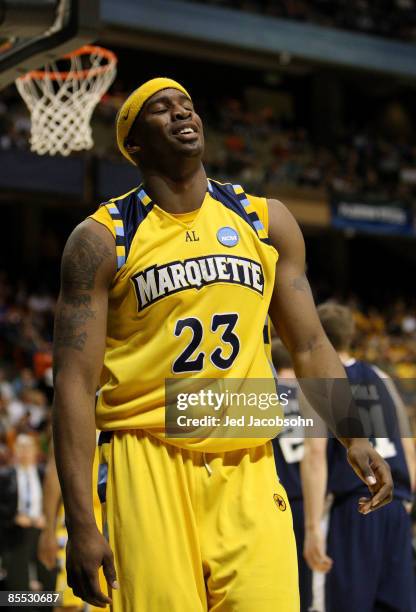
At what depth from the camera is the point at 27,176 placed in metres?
19.8

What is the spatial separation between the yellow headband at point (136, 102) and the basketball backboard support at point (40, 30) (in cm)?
138

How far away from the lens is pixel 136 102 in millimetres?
3471

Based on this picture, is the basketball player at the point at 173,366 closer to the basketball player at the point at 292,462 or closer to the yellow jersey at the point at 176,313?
the yellow jersey at the point at 176,313

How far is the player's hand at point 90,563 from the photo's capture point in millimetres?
2924

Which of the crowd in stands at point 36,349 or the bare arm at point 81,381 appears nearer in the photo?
the bare arm at point 81,381

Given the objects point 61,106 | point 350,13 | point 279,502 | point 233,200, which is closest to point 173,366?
point 279,502

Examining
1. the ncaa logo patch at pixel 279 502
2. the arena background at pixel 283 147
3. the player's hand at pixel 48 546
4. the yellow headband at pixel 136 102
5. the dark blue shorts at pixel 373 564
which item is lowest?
the ncaa logo patch at pixel 279 502

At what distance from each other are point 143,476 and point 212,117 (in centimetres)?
2560

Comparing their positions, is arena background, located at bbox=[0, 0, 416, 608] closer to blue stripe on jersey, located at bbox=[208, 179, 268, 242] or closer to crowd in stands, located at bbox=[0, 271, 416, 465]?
A: crowd in stands, located at bbox=[0, 271, 416, 465]

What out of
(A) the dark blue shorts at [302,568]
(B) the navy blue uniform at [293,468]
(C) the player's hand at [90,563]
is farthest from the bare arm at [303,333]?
(A) the dark blue shorts at [302,568]

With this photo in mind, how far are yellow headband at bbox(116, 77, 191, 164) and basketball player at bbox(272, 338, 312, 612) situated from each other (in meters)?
2.87

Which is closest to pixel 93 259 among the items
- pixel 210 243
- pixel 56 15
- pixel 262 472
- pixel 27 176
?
pixel 210 243

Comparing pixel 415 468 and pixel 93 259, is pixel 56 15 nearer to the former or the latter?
pixel 93 259

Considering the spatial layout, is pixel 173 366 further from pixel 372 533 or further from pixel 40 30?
pixel 372 533
